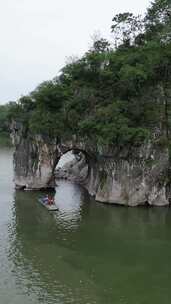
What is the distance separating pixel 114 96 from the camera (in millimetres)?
44281

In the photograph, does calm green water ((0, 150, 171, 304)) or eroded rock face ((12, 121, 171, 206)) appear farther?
eroded rock face ((12, 121, 171, 206))

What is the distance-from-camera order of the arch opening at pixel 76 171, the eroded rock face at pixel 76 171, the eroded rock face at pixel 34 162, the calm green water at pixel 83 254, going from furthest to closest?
the eroded rock face at pixel 76 171, the arch opening at pixel 76 171, the eroded rock face at pixel 34 162, the calm green water at pixel 83 254

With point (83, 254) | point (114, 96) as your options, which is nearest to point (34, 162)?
point (114, 96)

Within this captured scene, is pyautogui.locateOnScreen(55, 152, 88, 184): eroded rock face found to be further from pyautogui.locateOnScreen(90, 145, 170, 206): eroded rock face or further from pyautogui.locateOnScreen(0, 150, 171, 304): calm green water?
pyautogui.locateOnScreen(0, 150, 171, 304): calm green water

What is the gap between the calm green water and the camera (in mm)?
21809

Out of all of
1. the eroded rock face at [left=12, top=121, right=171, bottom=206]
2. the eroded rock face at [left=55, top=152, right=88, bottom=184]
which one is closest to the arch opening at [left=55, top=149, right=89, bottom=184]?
the eroded rock face at [left=55, top=152, right=88, bottom=184]

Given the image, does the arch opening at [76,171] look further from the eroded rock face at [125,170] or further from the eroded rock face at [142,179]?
the eroded rock face at [142,179]

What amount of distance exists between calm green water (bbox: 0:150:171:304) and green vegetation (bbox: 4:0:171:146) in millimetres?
7284

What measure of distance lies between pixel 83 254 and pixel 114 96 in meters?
20.9

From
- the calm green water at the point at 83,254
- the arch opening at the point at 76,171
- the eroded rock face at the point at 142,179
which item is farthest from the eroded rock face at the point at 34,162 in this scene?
the eroded rock face at the point at 142,179

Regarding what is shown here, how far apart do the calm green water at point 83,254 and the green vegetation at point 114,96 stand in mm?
7284

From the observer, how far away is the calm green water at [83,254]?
21.8 meters

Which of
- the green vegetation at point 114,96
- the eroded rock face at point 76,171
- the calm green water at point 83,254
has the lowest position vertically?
the calm green water at point 83,254

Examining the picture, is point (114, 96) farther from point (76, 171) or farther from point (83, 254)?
point (83, 254)
